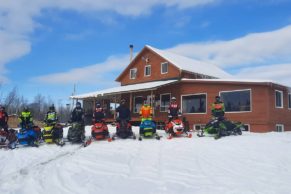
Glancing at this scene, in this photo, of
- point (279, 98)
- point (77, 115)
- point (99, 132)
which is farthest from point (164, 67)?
point (77, 115)

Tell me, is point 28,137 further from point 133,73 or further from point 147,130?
point 133,73

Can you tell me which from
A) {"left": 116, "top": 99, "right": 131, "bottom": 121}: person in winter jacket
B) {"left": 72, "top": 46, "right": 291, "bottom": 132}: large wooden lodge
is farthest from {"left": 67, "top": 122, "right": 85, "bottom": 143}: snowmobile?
{"left": 116, "top": 99, "right": 131, "bottom": 121}: person in winter jacket

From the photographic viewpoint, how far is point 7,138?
45.7ft

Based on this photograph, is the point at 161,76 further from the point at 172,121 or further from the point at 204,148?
the point at 204,148

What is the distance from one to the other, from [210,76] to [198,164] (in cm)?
2050

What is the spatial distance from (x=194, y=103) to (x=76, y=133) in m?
11.7

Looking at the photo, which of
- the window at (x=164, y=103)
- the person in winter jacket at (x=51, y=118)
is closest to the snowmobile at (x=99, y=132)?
the person in winter jacket at (x=51, y=118)

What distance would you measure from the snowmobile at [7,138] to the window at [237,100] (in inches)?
509

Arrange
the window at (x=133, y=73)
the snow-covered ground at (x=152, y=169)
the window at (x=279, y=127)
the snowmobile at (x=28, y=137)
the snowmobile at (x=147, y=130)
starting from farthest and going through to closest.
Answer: the window at (x=133, y=73)
the window at (x=279, y=127)
the snowmobile at (x=147, y=130)
the snowmobile at (x=28, y=137)
the snow-covered ground at (x=152, y=169)

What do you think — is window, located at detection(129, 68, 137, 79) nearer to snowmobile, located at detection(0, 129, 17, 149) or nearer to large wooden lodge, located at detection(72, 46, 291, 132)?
large wooden lodge, located at detection(72, 46, 291, 132)

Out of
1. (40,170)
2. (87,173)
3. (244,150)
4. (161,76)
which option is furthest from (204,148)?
(161,76)

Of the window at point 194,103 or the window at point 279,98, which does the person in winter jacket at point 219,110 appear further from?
the window at point 194,103

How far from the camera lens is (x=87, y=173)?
8.06 metres

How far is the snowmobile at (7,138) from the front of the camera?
13.5m
